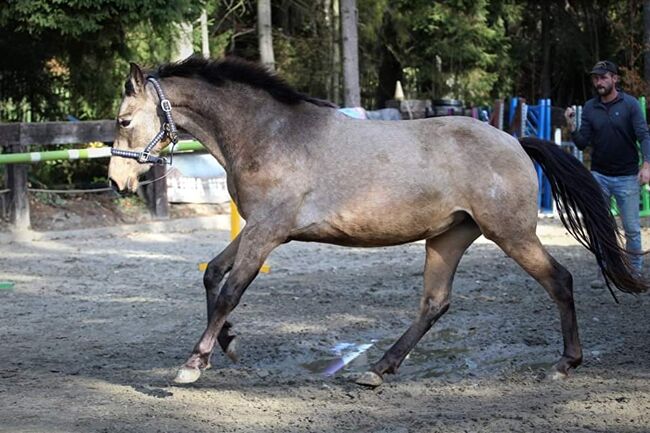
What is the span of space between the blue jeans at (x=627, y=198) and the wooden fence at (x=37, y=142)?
6792 millimetres

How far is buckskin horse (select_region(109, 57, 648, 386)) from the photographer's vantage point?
19.5ft

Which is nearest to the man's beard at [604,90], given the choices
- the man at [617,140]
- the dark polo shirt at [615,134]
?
the man at [617,140]

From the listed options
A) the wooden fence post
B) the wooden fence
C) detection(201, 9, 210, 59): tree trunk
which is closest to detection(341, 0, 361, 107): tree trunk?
detection(201, 9, 210, 59): tree trunk

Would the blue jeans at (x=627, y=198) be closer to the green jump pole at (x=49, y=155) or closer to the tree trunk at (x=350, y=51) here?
the green jump pole at (x=49, y=155)

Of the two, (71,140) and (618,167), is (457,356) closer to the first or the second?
(618,167)

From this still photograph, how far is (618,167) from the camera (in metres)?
8.85

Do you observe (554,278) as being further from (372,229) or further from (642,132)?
(642,132)

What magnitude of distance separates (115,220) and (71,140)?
1320mm

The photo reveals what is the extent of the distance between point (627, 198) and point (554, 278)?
3.09 metres

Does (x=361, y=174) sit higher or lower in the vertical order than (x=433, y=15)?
lower

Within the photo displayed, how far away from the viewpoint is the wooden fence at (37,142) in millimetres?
13078

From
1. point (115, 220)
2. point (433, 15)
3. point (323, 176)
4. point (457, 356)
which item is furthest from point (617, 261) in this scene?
point (433, 15)

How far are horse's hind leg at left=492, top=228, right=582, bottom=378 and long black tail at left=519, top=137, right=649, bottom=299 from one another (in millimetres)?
450

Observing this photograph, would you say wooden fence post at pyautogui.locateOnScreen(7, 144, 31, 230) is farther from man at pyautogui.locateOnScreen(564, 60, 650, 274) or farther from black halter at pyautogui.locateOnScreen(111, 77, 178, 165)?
man at pyautogui.locateOnScreen(564, 60, 650, 274)
